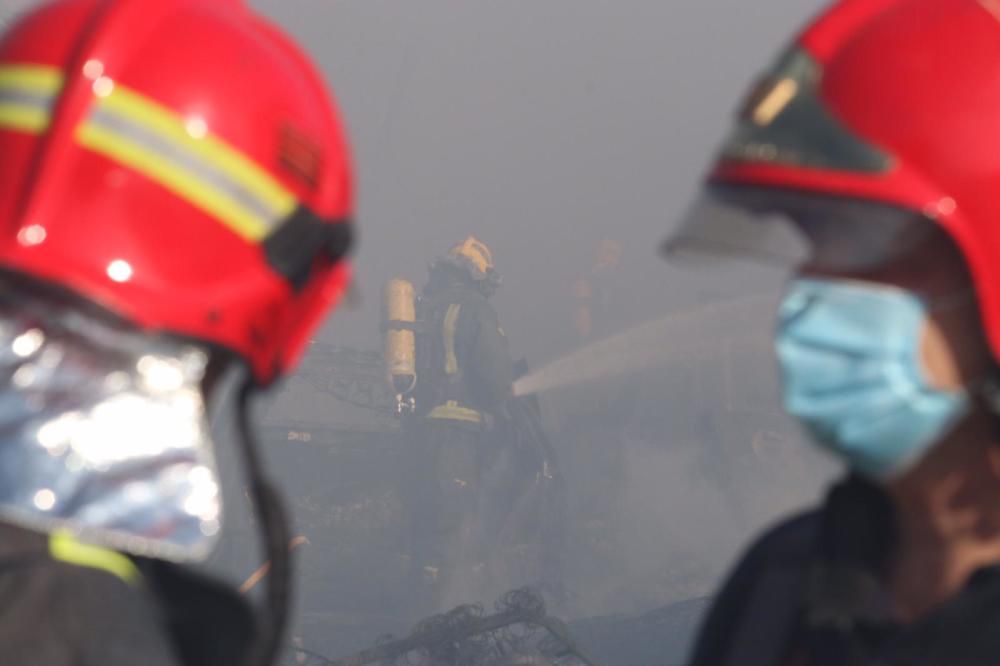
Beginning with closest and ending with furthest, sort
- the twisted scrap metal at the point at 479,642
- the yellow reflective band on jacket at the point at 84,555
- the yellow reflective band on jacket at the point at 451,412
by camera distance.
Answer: the yellow reflective band on jacket at the point at 84,555 < the twisted scrap metal at the point at 479,642 < the yellow reflective band on jacket at the point at 451,412

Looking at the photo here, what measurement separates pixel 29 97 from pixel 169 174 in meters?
0.28

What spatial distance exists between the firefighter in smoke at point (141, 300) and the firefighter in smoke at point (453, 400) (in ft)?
185

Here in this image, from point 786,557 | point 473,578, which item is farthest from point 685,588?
point 786,557

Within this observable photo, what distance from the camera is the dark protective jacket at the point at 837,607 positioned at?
1888 millimetres

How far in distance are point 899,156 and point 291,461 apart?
2497 inches

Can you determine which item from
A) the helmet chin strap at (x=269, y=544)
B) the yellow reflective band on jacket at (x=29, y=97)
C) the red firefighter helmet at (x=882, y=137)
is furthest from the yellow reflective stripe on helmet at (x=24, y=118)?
the red firefighter helmet at (x=882, y=137)

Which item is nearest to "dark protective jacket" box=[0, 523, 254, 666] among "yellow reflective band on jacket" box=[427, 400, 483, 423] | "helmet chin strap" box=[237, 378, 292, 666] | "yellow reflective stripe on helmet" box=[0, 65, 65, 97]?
"helmet chin strap" box=[237, 378, 292, 666]

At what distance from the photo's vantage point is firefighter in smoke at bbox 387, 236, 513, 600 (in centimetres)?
5972

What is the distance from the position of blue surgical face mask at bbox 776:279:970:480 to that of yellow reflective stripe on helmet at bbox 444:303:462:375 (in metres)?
57.1

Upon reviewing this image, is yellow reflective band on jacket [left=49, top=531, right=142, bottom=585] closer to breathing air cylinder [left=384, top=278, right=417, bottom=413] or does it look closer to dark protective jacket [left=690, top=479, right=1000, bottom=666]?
dark protective jacket [left=690, top=479, right=1000, bottom=666]

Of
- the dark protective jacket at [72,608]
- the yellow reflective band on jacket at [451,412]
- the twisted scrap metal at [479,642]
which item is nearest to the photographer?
the dark protective jacket at [72,608]

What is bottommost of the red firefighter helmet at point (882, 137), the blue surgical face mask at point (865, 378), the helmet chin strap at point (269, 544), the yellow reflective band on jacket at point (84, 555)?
the helmet chin strap at point (269, 544)

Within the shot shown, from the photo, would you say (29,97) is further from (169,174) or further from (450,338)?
(450,338)

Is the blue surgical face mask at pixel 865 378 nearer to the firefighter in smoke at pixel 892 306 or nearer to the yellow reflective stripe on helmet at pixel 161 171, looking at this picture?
the firefighter in smoke at pixel 892 306
